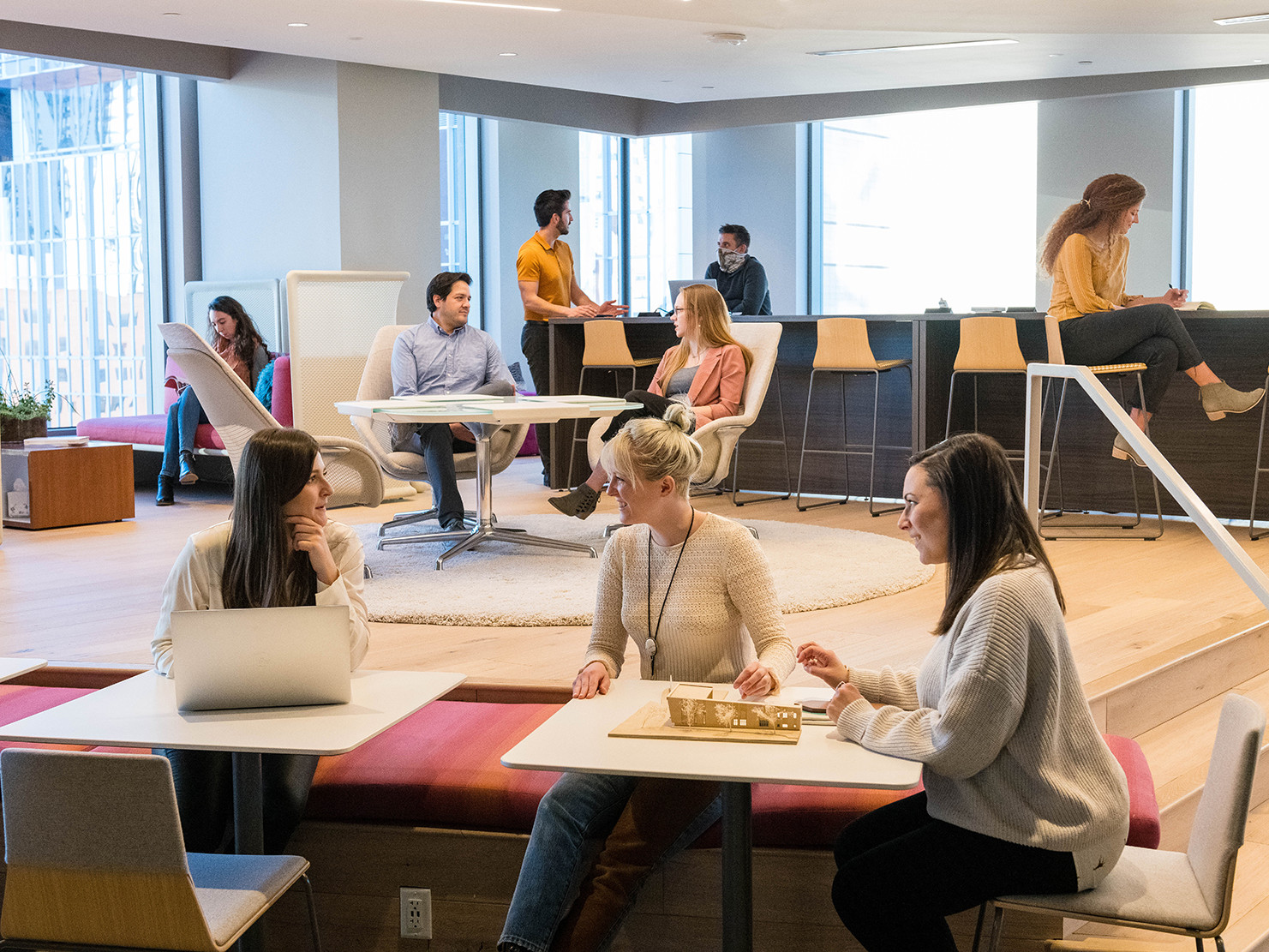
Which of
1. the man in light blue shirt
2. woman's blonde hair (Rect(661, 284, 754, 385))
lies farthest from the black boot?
woman's blonde hair (Rect(661, 284, 754, 385))

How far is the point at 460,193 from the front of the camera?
10.8 m

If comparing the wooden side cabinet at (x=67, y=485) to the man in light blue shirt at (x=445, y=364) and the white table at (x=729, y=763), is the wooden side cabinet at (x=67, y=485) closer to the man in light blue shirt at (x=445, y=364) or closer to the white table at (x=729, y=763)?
the man in light blue shirt at (x=445, y=364)

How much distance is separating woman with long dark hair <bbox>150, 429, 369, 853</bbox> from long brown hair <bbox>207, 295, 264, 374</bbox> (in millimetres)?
5556

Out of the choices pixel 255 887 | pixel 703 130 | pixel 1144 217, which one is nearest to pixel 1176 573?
pixel 255 887

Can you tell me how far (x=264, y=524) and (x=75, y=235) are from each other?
287 inches

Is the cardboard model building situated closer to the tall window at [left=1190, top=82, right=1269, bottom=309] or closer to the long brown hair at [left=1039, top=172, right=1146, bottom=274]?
the long brown hair at [left=1039, top=172, right=1146, bottom=274]

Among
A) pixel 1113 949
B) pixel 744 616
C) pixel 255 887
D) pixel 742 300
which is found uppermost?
pixel 742 300

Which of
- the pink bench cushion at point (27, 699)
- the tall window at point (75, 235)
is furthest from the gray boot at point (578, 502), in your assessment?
the tall window at point (75, 235)

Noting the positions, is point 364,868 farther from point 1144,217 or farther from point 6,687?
point 1144,217

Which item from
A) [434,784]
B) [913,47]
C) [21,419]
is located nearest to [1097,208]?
[913,47]

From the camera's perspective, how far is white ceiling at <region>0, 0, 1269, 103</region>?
6949mm

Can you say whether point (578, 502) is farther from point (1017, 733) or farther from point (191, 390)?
point (1017, 733)

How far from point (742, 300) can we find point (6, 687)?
5.95 m

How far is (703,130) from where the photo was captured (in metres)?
11.0
